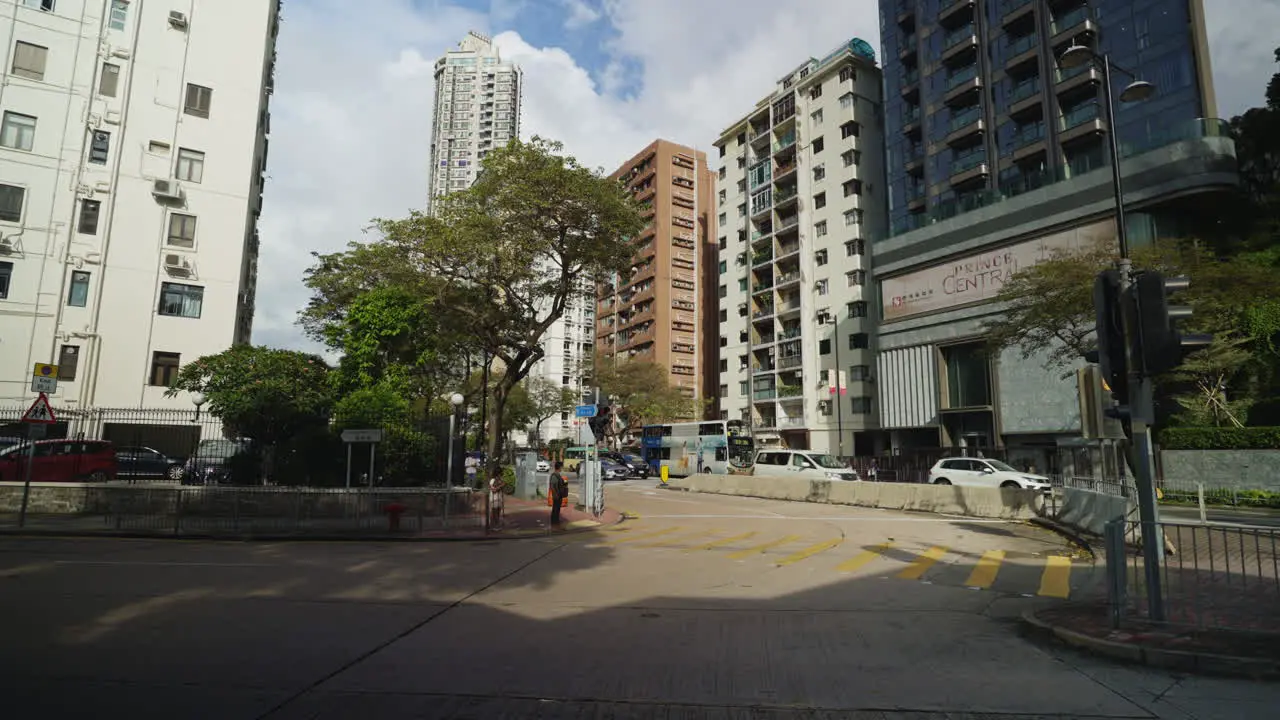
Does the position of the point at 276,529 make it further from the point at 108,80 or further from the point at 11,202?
the point at 108,80

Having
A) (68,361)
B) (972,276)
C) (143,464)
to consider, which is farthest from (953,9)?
(68,361)

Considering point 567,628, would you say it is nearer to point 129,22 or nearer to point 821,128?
point 129,22

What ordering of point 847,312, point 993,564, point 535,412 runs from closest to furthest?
point 993,564, point 847,312, point 535,412

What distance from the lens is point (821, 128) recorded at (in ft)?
196

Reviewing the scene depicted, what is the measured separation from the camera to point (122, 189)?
1209 inches

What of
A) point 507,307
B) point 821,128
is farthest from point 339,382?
point 821,128

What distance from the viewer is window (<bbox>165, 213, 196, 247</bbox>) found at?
3128 cm

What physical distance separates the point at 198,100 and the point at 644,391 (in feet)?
135

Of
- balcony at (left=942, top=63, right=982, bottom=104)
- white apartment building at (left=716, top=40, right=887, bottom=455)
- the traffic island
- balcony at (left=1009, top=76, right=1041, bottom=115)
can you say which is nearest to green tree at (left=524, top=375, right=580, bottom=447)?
white apartment building at (left=716, top=40, right=887, bottom=455)

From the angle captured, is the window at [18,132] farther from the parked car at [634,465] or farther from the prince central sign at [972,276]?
the prince central sign at [972,276]

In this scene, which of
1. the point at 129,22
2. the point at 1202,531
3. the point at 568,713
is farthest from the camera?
the point at 129,22

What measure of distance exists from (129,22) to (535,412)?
4432 centimetres

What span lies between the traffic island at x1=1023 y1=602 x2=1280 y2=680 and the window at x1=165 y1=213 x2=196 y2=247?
118ft

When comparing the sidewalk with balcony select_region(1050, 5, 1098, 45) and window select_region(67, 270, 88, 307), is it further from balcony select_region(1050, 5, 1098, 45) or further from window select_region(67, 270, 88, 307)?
balcony select_region(1050, 5, 1098, 45)
